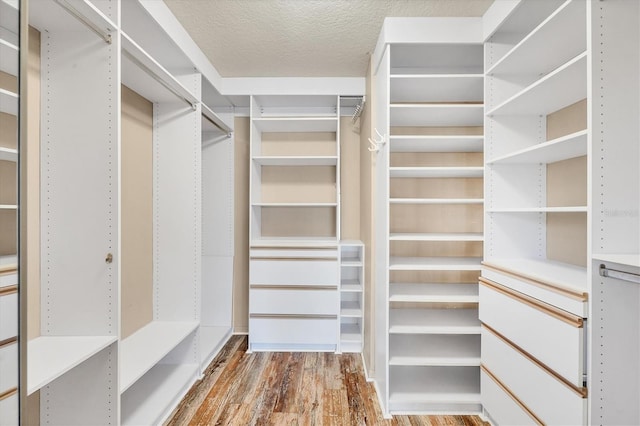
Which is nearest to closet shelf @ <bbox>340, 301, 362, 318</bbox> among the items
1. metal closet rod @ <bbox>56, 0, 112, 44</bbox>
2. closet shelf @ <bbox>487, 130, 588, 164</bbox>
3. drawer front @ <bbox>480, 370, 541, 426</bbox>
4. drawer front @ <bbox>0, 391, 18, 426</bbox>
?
drawer front @ <bbox>480, 370, 541, 426</bbox>

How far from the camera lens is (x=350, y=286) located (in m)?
3.03

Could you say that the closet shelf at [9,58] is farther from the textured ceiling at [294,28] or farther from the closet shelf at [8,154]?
the textured ceiling at [294,28]

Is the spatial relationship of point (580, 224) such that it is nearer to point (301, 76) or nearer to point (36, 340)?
point (301, 76)

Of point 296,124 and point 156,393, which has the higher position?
point 296,124

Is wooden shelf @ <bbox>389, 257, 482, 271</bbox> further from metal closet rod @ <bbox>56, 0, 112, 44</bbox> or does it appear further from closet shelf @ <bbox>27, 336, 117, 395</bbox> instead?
metal closet rod @ <bbox>56, 0, 112, 44</bbox>

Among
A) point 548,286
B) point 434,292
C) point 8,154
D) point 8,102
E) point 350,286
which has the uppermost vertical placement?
point 8,102

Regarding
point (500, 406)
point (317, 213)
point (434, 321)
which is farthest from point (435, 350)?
point (317, 213)

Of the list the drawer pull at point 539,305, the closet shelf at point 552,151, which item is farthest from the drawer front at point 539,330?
the closet shelf at point 552,151

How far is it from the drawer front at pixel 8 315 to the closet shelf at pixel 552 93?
6.06 feet

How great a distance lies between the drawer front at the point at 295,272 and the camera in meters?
2.92

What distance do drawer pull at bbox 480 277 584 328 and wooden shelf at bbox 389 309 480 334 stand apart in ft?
1.33

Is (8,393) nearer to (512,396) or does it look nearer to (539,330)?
(539,330)

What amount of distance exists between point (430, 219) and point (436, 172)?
Answer: 1.72ft

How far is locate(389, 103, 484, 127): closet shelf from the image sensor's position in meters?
2.04
